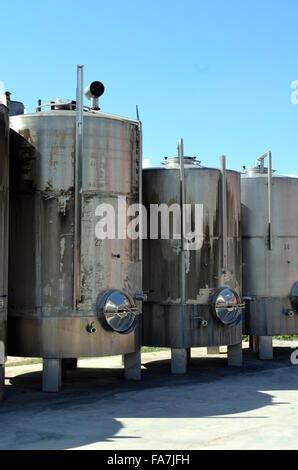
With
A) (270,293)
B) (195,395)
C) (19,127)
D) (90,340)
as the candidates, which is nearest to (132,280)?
(90,340)

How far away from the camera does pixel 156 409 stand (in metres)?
10.9

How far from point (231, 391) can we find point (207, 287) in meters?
3.22

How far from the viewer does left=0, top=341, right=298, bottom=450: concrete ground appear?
28.8ft

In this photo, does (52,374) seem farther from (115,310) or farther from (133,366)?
(133,366)

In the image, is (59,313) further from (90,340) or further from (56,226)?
(56,226)

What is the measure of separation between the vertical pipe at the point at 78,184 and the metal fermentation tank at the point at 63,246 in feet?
0.07

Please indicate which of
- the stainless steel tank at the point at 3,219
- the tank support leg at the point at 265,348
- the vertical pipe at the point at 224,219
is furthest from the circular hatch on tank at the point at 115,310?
the tank support leg at the point at 265,348

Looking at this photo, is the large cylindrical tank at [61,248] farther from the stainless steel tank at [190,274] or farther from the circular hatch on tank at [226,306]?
the circular hatch on tank at [226,306]

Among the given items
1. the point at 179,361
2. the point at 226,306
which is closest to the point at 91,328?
the point at 179,361

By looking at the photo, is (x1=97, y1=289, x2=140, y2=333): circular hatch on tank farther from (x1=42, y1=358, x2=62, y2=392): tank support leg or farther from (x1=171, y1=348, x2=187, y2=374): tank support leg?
(x1=171, y1=348, x2=187, y2=374): tank support leg

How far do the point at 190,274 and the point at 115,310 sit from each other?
3038mm

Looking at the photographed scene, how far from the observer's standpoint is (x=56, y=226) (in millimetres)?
12672

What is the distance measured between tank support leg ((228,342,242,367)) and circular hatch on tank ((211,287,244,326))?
1.06 meters
